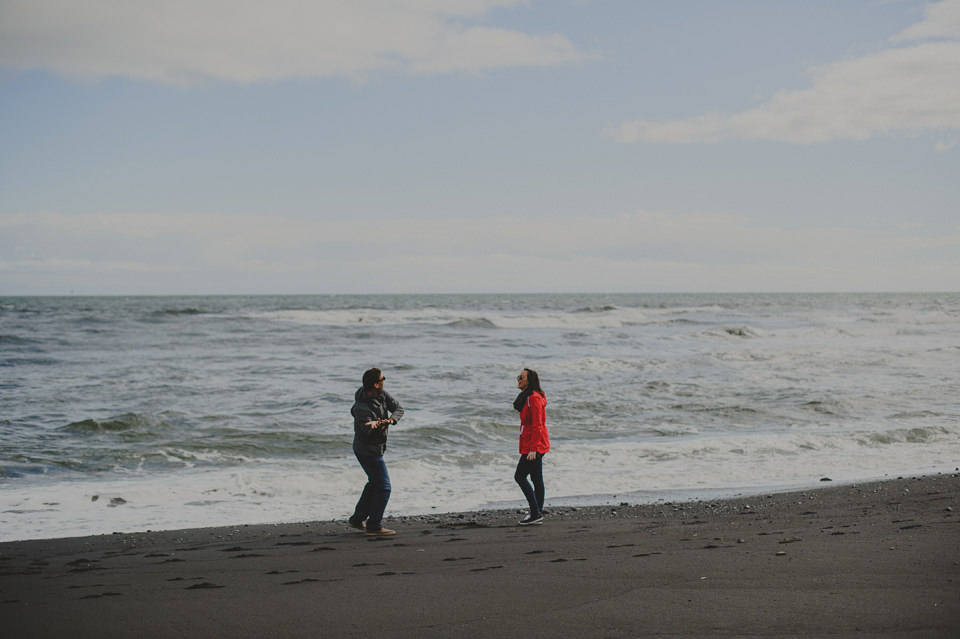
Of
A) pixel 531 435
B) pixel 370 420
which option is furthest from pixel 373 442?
pixel 531 435

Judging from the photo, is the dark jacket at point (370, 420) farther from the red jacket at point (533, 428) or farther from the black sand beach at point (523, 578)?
the red jacket at point (533, 428)

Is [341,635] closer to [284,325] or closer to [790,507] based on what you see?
[790,507]

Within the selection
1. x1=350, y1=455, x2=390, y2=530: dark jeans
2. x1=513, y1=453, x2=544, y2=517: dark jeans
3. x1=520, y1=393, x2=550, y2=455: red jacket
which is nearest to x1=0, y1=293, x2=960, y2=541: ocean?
x1=513, y1=453, x2=544, y2=517: dark jeans

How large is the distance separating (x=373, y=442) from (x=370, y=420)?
0.24 metres

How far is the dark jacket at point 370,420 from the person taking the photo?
765 centimetres

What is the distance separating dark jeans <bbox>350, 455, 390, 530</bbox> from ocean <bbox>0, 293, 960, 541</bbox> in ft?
4.72

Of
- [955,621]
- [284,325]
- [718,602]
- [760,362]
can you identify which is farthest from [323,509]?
[284,325]

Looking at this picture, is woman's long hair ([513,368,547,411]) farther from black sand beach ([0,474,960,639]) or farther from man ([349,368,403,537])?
man ([349,368,403,537])

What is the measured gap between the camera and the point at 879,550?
5496 millimetres

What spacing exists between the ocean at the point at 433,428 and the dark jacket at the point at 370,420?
1.75 m

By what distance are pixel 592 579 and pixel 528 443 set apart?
9.86 ft

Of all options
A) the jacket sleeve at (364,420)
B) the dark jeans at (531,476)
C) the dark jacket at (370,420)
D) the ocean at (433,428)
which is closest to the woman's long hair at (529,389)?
the dark jeans at (531,476)

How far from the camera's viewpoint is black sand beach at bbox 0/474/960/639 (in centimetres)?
428

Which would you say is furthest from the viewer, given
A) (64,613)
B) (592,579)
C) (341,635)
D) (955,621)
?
(592,579)
